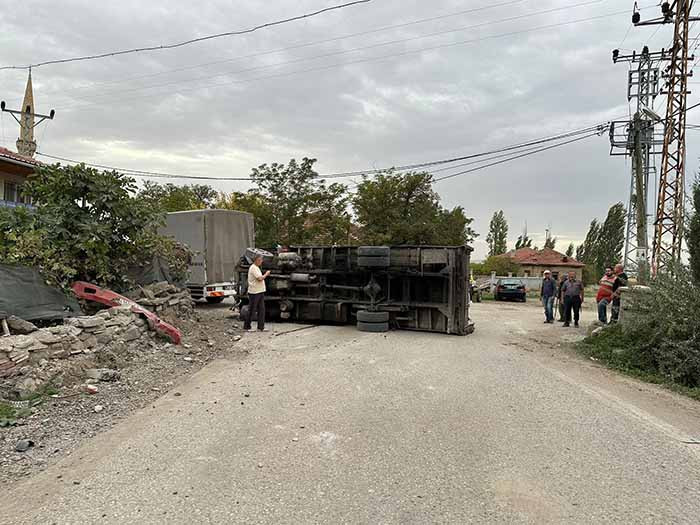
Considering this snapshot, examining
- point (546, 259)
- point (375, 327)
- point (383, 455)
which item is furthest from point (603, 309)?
point (546, 259)

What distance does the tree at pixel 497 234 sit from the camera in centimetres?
6975

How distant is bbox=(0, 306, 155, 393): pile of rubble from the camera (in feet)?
18.9

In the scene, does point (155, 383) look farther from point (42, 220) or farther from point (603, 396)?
point (603, 396)

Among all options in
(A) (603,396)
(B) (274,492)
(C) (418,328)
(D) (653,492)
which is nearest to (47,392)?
(B) (274,492)

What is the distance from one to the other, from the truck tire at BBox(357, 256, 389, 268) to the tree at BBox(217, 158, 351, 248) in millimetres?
17373

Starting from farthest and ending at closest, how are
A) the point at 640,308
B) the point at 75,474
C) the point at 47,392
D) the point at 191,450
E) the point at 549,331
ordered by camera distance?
the point at 549,331, the point at 640,308, the point at 47,392, the point at 191,450, the point at 75,474

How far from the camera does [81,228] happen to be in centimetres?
869

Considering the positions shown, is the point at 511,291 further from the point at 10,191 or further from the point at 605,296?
the point at 10,191

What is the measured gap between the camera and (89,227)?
28.4 ft

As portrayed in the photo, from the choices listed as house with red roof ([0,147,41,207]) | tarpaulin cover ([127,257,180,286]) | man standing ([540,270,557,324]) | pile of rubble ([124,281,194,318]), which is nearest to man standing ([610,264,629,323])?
man standing ([540,270,557,324])

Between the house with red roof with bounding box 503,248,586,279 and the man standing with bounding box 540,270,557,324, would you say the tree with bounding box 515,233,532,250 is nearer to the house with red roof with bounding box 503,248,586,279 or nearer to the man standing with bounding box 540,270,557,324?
the house with red roof with bounding box 503,248,586,279

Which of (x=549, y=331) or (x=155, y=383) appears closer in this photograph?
(x=155, y=383)

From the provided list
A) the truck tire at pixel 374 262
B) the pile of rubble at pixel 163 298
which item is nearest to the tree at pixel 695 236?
the truck tire at pixel 374 262

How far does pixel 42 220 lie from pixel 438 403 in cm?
733
